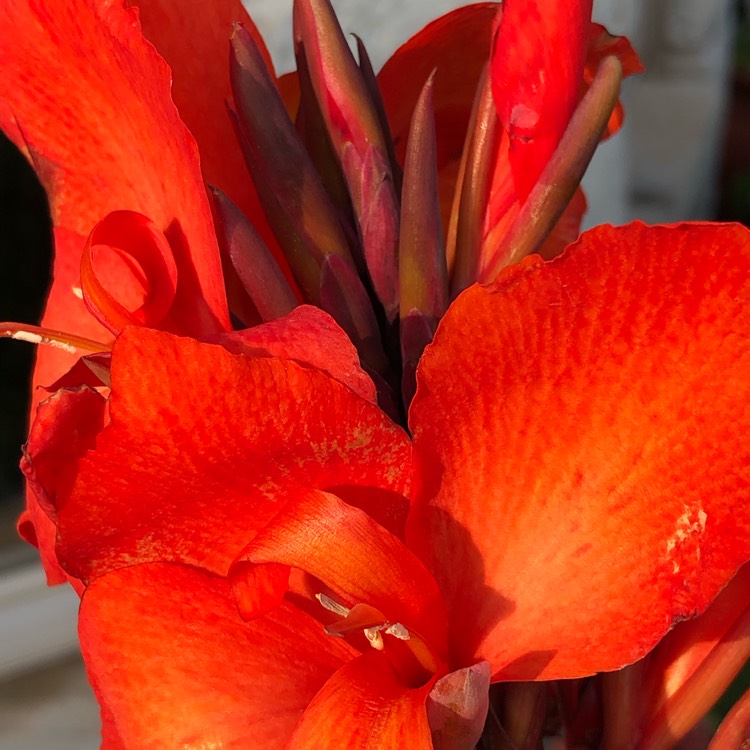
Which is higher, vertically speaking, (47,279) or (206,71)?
(206,71)

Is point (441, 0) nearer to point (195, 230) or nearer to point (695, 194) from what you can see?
point (195, 230)

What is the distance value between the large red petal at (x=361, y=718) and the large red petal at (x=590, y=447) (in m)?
0.04

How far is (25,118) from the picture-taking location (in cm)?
38

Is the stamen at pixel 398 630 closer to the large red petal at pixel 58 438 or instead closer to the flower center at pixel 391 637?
the flower center at pixel 391 637

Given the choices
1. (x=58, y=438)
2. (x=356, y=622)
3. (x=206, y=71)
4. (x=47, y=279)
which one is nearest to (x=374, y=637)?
(x=356, y=622)

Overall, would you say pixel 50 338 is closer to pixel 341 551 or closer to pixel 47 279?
pixel 341 551

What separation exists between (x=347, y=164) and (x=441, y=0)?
1277 millimetres

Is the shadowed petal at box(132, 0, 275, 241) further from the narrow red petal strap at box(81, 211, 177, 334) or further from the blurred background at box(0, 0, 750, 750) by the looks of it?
the blurred background at box(0, 0, 750, 750)

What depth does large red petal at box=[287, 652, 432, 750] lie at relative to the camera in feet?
0.94

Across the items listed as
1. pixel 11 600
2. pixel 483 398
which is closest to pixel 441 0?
pixel 11 600

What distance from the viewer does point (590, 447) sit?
0.95ft

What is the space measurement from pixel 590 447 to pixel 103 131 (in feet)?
0.71

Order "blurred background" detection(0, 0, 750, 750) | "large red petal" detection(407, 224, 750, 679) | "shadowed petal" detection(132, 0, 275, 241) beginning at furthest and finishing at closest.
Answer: "blurred background" detection(0, 0, 750, 750), "shadowed petal" detection(132, 0, 275, 241), "large red petal" detection(407, 224, 750, 679)

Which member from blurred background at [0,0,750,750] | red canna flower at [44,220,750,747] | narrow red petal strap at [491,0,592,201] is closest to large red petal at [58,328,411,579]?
red canna flower at [44,220,750,747]
